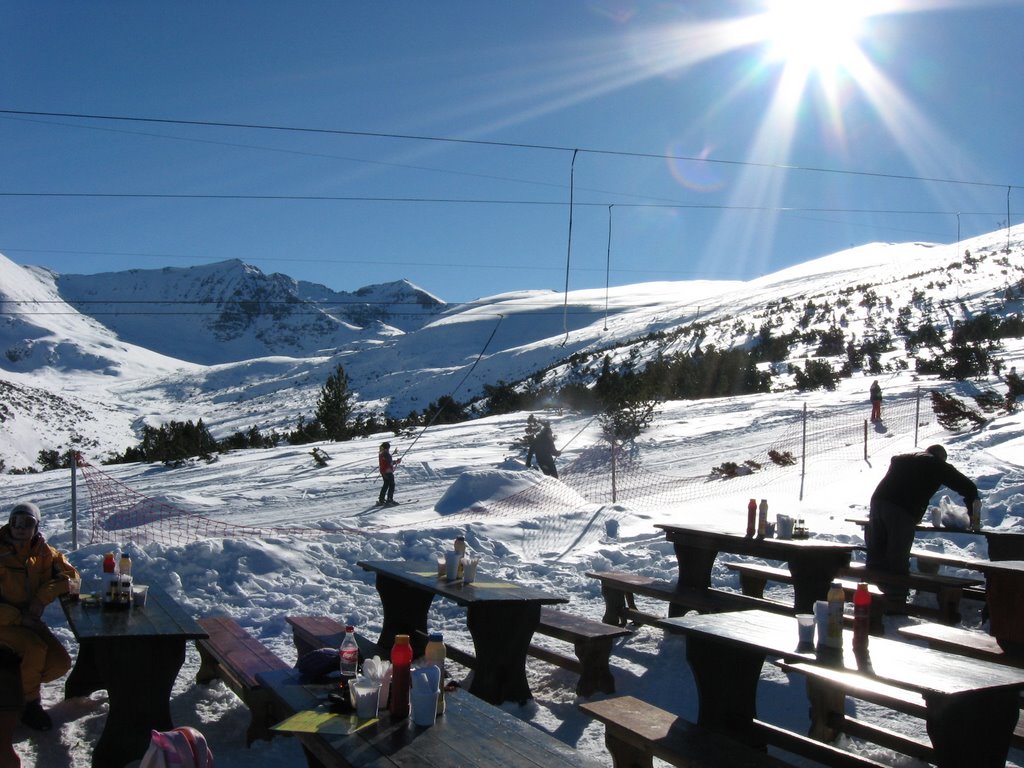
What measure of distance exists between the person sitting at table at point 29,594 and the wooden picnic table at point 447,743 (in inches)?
79.2

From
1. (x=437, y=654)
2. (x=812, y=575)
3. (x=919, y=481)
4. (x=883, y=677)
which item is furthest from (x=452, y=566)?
(x=919, y=481)

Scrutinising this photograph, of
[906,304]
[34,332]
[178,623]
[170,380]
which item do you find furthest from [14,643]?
[34,332]

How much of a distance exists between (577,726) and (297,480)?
15378mm

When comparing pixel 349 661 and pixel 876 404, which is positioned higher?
pixel 876 404

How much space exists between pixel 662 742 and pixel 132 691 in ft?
9.58

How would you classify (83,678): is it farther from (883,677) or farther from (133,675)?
(883,677)

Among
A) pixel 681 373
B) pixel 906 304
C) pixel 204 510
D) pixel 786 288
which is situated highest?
pixel 786 288

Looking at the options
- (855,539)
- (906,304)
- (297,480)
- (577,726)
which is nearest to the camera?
(577,726)

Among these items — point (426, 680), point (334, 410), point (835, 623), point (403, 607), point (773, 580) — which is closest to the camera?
point (426, 680)

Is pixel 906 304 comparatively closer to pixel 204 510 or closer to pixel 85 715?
pixel 204 510

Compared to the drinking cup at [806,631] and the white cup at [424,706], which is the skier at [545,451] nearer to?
the drinking cup at [806,631]

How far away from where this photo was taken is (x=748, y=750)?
13.0 ft

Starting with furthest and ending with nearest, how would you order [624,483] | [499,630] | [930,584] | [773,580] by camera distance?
[624,483], [773,580], [930,584], [499,630]

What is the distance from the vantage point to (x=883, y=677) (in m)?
3.71
